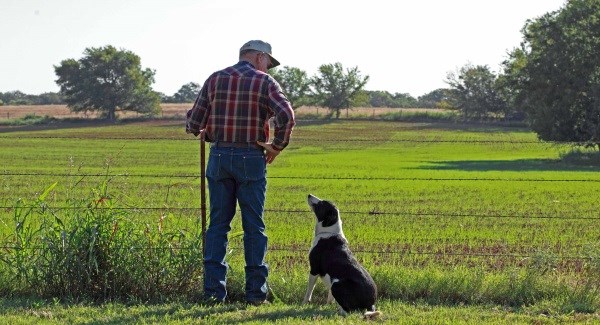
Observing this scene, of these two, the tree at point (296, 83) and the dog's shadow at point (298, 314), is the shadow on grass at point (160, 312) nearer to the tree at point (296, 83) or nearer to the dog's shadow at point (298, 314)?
the dog's shadow at point (298, 314)

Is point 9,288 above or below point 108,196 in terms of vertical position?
below

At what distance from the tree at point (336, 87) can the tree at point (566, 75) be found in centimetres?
7402

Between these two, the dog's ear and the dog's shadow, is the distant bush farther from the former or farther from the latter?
the dog's shadow

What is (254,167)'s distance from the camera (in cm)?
798

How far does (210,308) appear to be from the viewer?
7.94 meters

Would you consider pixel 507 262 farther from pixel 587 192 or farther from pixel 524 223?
pixel 587 192

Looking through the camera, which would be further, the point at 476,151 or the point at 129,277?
the point at 476,151

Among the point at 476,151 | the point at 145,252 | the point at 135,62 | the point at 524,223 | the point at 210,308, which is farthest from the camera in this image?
the point at 135,62

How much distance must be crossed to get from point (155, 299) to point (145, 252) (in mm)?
474

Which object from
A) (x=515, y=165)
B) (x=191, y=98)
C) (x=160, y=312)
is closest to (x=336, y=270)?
(x=160, y=312)

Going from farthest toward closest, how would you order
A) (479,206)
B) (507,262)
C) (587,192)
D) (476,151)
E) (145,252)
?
(476,151)
(587,192)
(479,206)
(507,262)
(145,252)

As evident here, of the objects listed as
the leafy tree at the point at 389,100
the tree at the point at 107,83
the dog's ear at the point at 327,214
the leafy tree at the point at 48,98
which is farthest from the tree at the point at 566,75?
the leafy tree at the point at 48,98

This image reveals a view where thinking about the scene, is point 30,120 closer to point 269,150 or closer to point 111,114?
point 111,114

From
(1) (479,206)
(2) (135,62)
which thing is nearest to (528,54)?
(1) (479,206)
